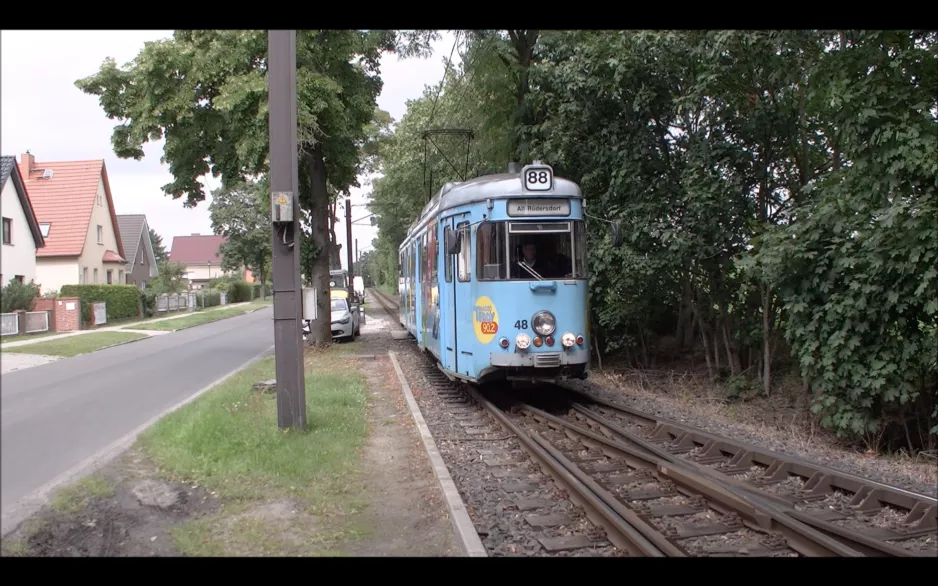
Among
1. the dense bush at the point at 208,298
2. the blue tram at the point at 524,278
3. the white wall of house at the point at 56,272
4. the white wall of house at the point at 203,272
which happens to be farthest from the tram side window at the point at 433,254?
the white wall of house at the point at 56,272

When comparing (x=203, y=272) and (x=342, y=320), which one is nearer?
(x=203, y=272)

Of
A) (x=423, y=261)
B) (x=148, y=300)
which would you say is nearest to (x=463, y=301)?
(x=423, y=261)

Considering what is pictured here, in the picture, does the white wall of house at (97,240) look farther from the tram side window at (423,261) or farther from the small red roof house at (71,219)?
the tram side window at (423,261)

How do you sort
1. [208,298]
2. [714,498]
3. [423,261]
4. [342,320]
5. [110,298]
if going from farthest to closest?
1. [342,320]
2. [423,261]
3. [208,298]
4. [110,298]
5. [714,498]

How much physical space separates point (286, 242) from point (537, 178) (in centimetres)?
367

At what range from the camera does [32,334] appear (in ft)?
17.5

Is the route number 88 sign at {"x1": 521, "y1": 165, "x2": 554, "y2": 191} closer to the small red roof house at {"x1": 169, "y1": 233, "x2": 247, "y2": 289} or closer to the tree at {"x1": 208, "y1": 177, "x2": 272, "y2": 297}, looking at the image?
the small red roof house at {"x1": 169, "y1": 233, "x2": 247, "y2": 289}

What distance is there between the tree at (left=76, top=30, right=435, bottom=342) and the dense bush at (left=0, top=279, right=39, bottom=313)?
26.6ft

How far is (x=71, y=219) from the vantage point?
268 inches

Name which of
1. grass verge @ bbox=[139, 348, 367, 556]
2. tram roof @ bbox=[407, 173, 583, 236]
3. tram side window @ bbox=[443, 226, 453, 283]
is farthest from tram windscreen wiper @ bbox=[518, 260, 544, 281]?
grass verge @ bbox=[139, 348, 367, 556]

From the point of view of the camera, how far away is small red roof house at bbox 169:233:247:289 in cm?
926

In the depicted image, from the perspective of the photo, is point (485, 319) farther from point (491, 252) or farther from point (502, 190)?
point (502, 190)
